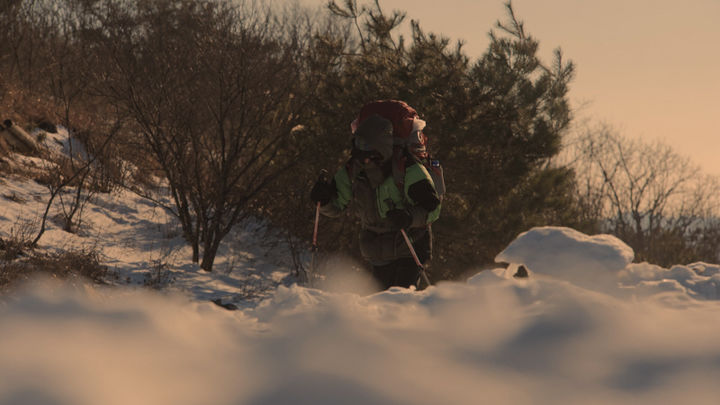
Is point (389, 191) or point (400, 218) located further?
point (389, 191)

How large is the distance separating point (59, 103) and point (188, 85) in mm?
7091

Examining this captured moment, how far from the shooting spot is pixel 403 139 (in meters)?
4.28

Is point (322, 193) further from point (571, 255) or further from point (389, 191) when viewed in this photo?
point (571, 255)

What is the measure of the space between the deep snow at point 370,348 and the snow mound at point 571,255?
1.13 ft

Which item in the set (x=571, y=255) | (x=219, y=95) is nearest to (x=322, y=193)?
(x=571, y=255)

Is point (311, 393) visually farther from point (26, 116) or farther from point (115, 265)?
point (26, 116)

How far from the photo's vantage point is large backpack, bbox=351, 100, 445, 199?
13.8 feet

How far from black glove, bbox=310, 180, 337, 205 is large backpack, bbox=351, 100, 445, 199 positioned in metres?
0.45

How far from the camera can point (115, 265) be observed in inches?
285

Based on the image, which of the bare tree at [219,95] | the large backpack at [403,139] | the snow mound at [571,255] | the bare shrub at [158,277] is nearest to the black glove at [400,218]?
the large backpack at [403,139]

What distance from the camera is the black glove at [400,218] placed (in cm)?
405

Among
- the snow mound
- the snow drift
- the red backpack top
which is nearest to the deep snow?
the snow drift

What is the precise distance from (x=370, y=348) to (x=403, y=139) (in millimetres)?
2816

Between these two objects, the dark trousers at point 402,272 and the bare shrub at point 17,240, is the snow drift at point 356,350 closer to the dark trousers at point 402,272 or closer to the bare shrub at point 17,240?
the dark trousers at point 402,272
